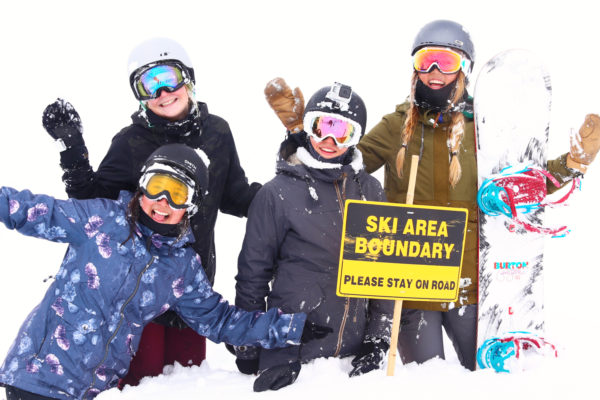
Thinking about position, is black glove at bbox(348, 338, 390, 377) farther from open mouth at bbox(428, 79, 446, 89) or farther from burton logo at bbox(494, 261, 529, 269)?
open mouth at bbox(428, 79, 446, 89)

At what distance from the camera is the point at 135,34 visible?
10.7 meters

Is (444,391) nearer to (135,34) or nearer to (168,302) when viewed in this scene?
(168,302)

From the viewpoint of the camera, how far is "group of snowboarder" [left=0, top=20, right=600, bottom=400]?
2.43 m

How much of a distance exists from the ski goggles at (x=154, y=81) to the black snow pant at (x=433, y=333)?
1.67 m

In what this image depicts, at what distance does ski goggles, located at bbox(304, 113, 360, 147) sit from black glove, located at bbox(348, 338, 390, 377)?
3.15 ft

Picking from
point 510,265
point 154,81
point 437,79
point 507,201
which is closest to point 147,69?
point 154,81

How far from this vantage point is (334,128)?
2.79 metres

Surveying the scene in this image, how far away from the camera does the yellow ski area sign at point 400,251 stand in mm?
2574

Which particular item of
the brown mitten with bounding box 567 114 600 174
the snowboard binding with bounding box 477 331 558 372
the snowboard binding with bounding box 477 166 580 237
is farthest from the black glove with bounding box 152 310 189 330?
the brown mitten with bounding box 567 114 600 174

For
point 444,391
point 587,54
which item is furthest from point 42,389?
point 587,54

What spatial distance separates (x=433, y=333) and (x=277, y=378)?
936mm

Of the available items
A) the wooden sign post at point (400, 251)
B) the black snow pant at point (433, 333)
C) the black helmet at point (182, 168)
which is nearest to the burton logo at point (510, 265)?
the black snow pant at point (433, 333)

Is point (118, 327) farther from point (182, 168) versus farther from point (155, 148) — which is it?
point (155, 148)

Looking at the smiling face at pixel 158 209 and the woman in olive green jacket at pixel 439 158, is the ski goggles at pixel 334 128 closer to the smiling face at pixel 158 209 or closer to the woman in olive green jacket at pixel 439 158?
the woman in olive green jacket at pixel 439 158
